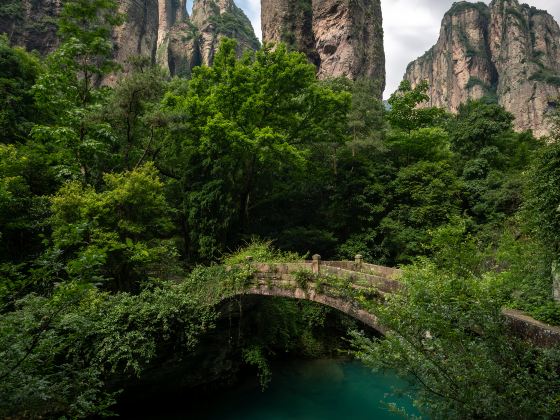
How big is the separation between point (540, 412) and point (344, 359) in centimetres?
1414

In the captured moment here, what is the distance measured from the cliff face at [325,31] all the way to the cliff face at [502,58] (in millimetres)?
37105

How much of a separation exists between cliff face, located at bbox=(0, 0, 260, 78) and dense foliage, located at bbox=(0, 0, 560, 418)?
23.9 m

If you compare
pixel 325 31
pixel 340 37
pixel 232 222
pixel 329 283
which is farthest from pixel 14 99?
pixel 325 31

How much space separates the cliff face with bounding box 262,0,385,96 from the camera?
43.3 m

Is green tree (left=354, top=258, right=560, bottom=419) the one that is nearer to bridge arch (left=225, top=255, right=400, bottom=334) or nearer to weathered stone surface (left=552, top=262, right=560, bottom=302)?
weathered stone surface (left=552, top=262, right=560, bottom=302)

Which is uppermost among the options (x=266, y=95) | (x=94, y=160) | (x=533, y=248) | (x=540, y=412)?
(x=266, y=95)

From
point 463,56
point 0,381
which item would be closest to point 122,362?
point 0,381

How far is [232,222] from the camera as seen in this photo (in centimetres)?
1688

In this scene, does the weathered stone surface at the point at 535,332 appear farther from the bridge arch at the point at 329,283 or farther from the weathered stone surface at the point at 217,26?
the weathered stone surface at the point at 217,26

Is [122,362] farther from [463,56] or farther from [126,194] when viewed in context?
[463,56]

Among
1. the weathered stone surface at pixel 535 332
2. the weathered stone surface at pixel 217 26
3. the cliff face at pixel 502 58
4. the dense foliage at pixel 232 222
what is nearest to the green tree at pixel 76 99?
the dense foliage at pixel 232 222

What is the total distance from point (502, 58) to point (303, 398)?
8443 centimetres

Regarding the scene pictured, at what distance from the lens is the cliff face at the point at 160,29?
132 ft

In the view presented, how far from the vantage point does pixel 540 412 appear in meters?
4.22
